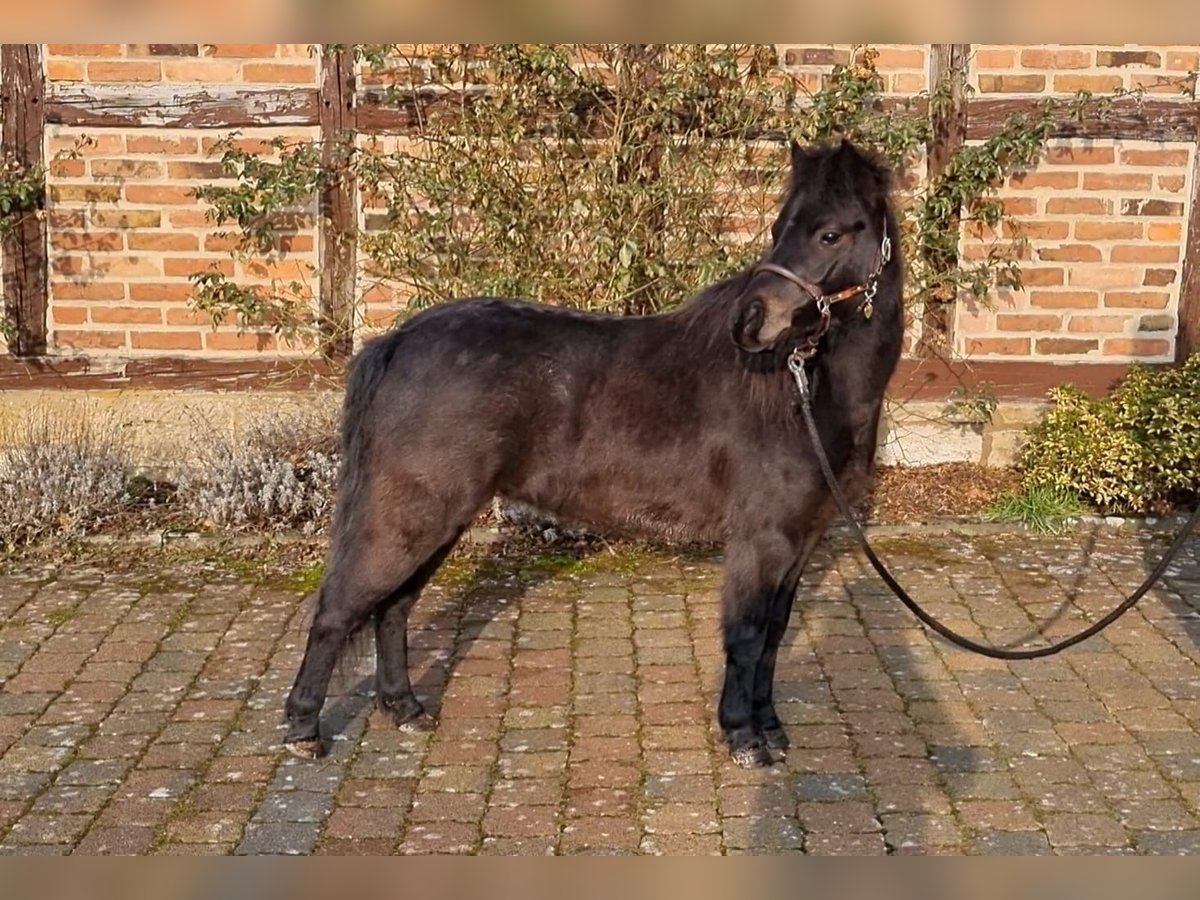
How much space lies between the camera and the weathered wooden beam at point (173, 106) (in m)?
7.10

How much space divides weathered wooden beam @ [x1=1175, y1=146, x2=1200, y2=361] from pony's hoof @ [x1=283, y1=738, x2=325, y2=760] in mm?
5703

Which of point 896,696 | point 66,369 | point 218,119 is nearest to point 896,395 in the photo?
point 896,696

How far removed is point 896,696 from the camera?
4.85 m

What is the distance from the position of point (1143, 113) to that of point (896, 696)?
4.25 m

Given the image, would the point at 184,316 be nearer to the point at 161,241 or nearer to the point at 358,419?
the point at 161,241

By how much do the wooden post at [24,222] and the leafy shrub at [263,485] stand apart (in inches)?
55.0

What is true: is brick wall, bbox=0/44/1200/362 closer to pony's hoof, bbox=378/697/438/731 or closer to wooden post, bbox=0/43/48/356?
wooden post, bbox=0/43/48/356

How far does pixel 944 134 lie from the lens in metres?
7.28

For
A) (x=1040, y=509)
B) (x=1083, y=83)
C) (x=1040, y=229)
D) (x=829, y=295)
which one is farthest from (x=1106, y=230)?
(x=829, y=295)

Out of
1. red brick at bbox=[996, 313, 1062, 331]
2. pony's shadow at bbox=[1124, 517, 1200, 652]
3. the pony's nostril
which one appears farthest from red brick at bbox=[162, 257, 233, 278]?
pony's shadow at bbox=[1124, 517, 1200, 652]

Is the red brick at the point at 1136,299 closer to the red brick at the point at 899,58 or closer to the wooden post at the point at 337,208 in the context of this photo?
the red brick at the point at 899,58

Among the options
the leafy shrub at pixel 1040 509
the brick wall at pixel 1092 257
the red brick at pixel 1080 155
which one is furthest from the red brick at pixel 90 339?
the red brick at pixel 1080 155

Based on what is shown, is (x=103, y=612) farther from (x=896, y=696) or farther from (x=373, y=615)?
(x=896, y=696)
